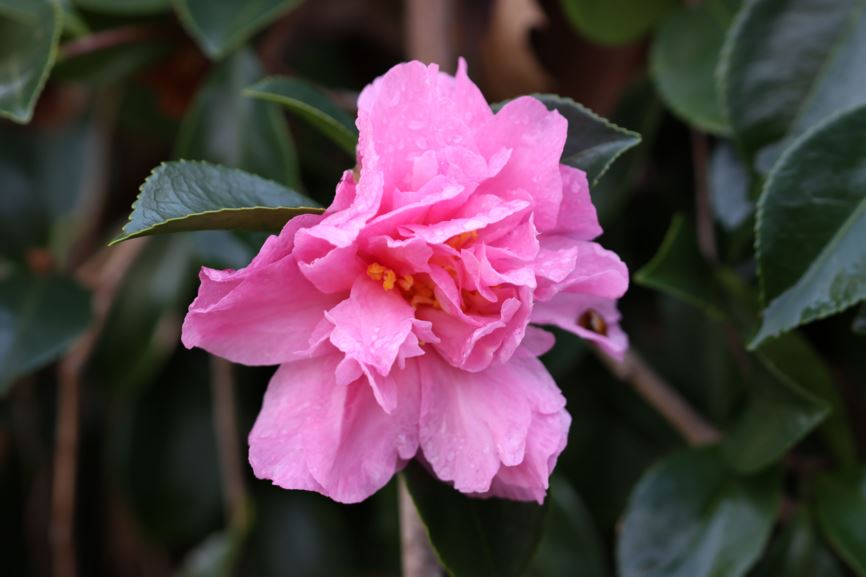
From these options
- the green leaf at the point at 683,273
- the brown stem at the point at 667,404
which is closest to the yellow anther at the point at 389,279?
the green leaf at the point at 683,273

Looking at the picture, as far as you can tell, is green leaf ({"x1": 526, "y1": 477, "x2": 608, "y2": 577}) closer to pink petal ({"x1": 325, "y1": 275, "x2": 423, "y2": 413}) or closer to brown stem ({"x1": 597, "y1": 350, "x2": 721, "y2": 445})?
brown stem ({"x1": 597, "y1": 350, "x2": 721, "y2": 445})

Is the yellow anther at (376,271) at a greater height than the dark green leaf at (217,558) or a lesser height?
greater

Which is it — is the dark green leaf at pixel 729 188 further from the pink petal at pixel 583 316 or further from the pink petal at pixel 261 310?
the pink petal at pixel 261 310

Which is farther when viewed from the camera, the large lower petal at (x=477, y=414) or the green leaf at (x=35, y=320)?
the green leaf at (x=35, y=320)

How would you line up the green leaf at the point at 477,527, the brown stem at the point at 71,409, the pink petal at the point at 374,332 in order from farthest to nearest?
the brown stem at the point at 71,409 < the green leaf at the point at 477,527 < the pink petal at the point at 374,332

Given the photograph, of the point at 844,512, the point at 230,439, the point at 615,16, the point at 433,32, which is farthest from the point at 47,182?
the point at 844,512

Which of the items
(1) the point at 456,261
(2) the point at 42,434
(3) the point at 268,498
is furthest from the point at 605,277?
(2) the point at 42,434

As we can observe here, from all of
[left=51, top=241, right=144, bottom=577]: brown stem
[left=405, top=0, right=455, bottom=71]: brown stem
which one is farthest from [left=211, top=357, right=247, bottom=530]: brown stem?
[left=405, top=0, right=455, bottom=71]: brown stem
